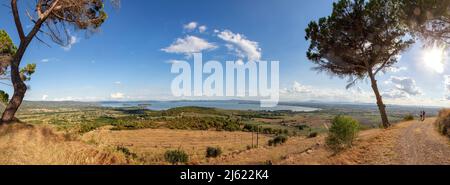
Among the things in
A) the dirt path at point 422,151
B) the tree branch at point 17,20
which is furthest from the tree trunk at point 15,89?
the dirt path at point 422,151

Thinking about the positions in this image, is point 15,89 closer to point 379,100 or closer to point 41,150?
point 41,150

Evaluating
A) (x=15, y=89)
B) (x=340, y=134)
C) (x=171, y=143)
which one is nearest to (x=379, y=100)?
(x=340, y=134)

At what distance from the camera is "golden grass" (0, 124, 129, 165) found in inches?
264

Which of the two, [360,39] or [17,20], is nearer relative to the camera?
[17,20]

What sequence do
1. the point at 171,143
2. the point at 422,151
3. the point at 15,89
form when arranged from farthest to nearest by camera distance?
1. the point at 171,143
2. the point at 422,151
3. the point at 15,89

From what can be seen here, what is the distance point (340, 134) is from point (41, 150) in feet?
32.4

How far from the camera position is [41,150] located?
719 centimetres

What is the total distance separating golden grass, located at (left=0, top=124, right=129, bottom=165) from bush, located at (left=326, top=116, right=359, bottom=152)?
7.54 metres

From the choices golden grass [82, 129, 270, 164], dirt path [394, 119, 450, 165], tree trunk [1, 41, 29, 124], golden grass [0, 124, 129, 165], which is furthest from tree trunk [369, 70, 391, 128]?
tree trunk [1, 41, 29, 124]

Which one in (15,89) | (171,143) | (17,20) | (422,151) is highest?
(17,20)

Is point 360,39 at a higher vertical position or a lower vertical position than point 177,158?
higher

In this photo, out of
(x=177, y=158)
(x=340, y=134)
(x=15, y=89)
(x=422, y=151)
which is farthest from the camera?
(x=177, y=158)

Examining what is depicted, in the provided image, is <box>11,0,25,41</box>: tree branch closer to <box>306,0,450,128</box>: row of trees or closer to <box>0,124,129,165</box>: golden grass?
<box>0,124,129,165</box>: golden grass
